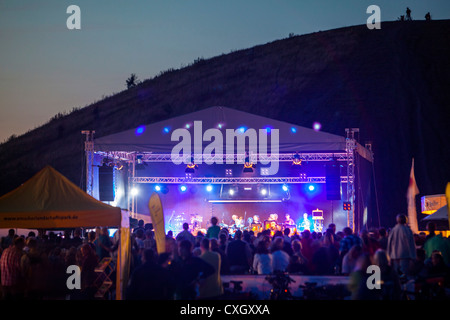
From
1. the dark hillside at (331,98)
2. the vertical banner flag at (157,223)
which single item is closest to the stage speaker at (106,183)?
the vertical banner flag at (157,223)

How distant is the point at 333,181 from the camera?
18203mm

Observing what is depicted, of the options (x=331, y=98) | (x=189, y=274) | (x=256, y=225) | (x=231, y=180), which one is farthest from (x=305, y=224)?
(x=331, y=98)

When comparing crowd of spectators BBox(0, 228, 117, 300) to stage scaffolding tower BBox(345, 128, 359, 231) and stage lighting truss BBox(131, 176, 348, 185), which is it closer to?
stage scaffolding tower BBox(345, 128, 359, 231)

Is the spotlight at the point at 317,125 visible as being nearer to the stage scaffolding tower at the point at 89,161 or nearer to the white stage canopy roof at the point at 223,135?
the white stage canopy roof at the point at 223,135

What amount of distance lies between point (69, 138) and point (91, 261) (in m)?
31.9

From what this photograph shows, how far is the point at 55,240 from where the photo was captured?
13.2m

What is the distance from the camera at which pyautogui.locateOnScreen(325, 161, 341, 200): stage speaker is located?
18188mm

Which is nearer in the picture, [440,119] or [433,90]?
[440,119]

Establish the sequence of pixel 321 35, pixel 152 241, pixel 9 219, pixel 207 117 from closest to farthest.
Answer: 1. pixel 9 219
2. pixel 152 241
3. pixel 207 117
4. pixel 321 35

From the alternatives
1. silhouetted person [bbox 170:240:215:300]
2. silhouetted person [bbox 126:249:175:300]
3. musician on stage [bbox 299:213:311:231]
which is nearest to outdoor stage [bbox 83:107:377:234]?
musician on stage [bbox 299:213:311:231]

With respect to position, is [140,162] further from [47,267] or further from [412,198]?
[412,198]

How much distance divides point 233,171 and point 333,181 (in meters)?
6.00

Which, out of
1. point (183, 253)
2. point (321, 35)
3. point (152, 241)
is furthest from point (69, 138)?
point (183, 253)
